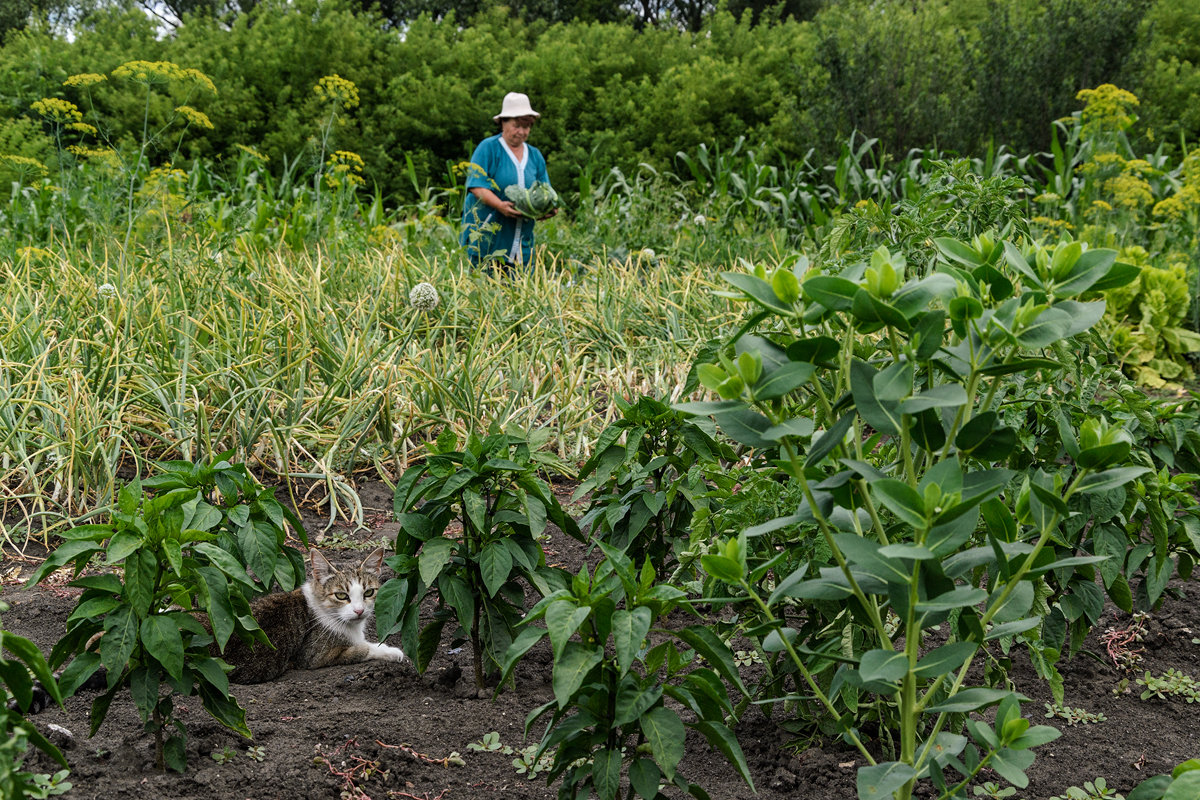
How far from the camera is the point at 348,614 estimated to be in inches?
100

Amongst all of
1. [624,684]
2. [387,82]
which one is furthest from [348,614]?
[387,82]

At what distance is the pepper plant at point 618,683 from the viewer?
4.27 ft

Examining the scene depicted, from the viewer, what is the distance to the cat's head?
2.56m

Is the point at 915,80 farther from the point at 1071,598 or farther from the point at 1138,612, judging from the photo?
→ the point at 1071,598

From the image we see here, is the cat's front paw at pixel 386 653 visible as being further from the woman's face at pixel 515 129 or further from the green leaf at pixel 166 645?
the woman's face at pixel 515 129

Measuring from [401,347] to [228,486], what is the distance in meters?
2.13

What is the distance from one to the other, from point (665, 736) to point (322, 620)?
1.53 metres

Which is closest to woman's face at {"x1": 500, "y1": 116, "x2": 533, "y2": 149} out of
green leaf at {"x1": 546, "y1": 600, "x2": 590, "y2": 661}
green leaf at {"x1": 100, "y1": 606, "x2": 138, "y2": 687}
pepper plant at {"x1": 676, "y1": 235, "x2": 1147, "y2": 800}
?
green leaf at {"x1": 100, "y1": 606, "x2": 138, "y2": 687}

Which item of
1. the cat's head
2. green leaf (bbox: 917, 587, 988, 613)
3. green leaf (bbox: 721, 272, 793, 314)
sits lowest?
the cat's head

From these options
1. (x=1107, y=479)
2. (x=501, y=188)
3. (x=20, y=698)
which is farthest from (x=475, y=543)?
(x=501, y=188)

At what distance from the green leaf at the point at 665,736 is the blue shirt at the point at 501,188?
518 centimetres

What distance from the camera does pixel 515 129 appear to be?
671 cm

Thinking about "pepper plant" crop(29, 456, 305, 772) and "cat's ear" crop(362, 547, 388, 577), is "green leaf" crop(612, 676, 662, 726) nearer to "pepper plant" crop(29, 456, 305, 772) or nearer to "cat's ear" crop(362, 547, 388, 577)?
"pepper plant" crop(29, 456, 305, 772)

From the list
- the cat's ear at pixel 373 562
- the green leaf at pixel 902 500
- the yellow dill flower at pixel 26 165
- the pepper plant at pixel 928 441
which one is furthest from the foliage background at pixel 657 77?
the green leaf at pixel 902 500
